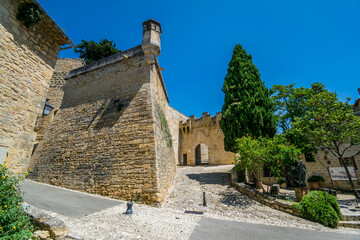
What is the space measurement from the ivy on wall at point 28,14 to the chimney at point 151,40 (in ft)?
14.6

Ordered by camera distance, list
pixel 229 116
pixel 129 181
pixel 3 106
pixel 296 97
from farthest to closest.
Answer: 1. pixel 296 97
2. pixel 229 116
3. pixel 129 181
4. pixel 3 106

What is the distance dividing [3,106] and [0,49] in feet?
5.13

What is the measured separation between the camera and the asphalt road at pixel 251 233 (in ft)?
12.9

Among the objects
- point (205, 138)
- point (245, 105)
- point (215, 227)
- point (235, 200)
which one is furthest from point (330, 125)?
point (205, 138)

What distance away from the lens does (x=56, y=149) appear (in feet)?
29.2

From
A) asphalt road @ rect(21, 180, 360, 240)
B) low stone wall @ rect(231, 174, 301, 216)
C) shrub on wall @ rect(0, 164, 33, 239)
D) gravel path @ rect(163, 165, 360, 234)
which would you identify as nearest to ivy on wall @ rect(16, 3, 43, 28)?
shrub on wall @ rect(0, 164, 33, 239)

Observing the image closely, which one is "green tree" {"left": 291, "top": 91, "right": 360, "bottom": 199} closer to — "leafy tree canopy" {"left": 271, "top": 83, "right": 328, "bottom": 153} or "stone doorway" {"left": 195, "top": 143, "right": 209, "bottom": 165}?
"leafy tree canopy" {"left": 271, "top": 83, "right": 328, "bottom": 153}

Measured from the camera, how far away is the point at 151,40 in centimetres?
852

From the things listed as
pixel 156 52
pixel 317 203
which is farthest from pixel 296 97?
pixel 156 52

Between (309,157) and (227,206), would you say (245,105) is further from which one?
(309,157)

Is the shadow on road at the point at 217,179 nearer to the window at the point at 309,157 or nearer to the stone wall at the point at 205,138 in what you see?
the stone wall at the point at 205,138

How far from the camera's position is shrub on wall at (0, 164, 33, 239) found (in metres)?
2.65

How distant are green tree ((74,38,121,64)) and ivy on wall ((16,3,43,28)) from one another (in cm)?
1328

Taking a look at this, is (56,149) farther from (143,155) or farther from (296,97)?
(296,97)
